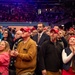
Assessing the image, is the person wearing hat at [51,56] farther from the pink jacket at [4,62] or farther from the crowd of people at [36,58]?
the pink jacket at [4,62]

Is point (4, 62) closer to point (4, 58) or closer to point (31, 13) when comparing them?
point (4, 58)

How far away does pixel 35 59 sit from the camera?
249 inches

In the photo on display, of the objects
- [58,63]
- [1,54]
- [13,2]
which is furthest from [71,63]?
[13,2]

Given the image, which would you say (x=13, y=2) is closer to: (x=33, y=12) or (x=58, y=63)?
(x=33, y=12)

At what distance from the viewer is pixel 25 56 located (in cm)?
599

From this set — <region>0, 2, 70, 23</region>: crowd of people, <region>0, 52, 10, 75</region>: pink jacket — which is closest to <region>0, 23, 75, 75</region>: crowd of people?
<region>0, 52, 10, 75</region>: pink jacket

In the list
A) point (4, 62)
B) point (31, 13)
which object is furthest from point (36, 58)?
point (31, 13)

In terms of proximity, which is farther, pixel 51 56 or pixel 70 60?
pixel 51 56

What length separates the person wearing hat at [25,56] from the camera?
604cm

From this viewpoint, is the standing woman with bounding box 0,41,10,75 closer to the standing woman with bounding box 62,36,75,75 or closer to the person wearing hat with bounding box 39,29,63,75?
the person wearing hat with bounding box 39,29,63,75

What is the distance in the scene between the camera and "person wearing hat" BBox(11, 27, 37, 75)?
6.04m

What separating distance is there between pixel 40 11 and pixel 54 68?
2504 cm

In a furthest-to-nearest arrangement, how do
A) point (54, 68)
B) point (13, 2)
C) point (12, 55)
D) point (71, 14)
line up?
point (13, 2), point (71, 14), point (54, 68), point (12, 55)

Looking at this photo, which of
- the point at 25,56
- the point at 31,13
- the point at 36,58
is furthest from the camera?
the point at 31,13
